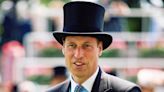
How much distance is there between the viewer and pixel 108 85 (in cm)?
636

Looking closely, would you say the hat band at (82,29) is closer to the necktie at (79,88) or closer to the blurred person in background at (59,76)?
the necktie at (79,88)

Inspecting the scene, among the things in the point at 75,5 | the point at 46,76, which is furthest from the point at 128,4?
the point at 75,5

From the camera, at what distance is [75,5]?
6.48m

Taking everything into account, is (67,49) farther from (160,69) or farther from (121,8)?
(121,8)

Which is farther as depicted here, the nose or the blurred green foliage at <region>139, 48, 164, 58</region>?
the blurred green foliage at <region>139, 48, 164, 58</region>

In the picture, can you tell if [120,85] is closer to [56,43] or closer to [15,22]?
[56,43]

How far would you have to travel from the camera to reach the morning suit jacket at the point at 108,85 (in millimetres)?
6207

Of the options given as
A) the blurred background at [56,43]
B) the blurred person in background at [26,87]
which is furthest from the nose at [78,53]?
the blurred background at [56,43]

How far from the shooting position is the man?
20.5 feet

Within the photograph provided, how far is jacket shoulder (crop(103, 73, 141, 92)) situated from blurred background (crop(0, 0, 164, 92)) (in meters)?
6.36

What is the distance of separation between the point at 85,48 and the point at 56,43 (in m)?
7.93

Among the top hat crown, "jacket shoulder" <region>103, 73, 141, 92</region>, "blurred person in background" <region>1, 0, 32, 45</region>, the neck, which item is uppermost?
the top hat crown

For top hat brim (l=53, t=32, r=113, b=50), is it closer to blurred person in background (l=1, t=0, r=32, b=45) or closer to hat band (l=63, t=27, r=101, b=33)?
hat band (l=63, t=27, r=101, b=33)

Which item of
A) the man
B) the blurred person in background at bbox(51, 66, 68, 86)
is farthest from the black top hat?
the blurred person in background at bbox(51, 66, 68, 86)
